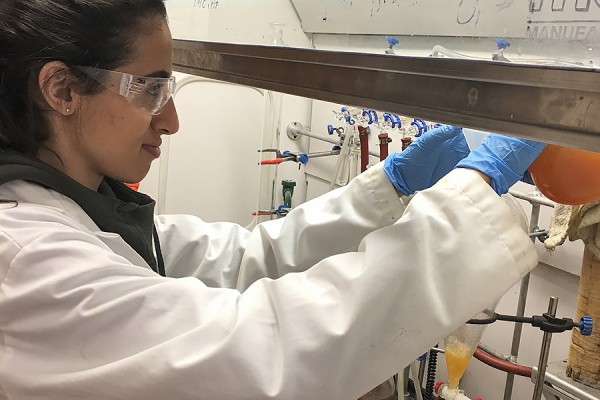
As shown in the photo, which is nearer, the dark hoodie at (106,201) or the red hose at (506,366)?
the dark hoodie at (106,201)

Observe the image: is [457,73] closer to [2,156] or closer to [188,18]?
[2,156]

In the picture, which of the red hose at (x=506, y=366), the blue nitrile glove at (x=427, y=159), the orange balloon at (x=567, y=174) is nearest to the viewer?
the orange balloon at (x=567, y=174)

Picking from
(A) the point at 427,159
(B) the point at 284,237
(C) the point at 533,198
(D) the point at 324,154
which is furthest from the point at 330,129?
(A) the point at 427,159

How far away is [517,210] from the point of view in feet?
2.95

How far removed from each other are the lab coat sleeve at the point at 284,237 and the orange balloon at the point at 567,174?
0.37 m

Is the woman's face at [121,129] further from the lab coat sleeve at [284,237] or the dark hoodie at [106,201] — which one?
the lab coat sleeve at [284,237]

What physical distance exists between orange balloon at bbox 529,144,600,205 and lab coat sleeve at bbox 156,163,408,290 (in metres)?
0.37

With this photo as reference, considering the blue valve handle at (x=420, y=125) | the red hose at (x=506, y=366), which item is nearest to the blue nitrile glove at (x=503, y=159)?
the red hose at (x=506, y=366)

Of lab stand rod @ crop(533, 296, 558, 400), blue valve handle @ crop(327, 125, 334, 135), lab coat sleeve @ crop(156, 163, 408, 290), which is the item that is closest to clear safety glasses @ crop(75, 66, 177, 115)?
lab coat sleeve @ crop(156, 163, 408, 290)

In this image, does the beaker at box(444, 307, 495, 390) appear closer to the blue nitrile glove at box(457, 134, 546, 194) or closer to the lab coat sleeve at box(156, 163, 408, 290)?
the lab coat sleeve at box(156, 163, 408, 290)

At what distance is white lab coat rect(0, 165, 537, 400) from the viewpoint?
74 centimetres

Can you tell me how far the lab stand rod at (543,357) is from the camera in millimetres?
1209

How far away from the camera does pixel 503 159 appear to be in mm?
803

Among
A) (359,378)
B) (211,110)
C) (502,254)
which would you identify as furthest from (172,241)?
(211,110)
